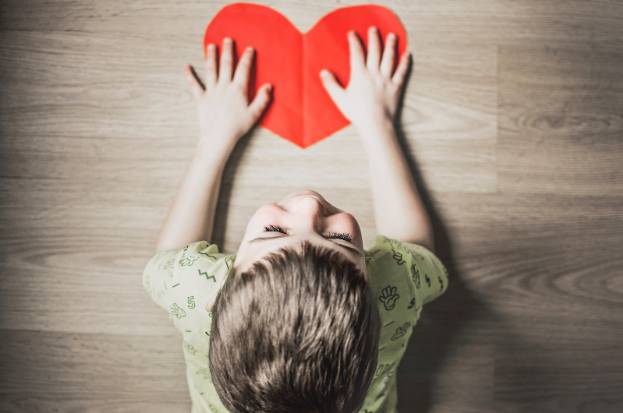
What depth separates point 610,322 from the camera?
2.60 feet

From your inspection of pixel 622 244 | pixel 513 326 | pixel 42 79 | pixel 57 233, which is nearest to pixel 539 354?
pixel 513 326

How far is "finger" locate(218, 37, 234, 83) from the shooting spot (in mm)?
775

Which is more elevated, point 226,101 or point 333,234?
point 226,101

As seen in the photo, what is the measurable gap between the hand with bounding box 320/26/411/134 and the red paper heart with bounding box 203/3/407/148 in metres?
0.01

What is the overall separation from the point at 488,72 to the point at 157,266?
61 centimetres

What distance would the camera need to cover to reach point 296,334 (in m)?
0.47

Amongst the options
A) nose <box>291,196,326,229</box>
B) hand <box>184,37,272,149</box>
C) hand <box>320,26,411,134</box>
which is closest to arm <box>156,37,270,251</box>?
hand <box>184,37,272,149</box>

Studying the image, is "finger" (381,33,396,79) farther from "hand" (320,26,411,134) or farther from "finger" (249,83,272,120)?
"finger" (249,83,272,120)

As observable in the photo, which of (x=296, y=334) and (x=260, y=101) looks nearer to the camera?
(x=296, y=334)

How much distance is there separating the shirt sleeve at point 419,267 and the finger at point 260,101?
0.28 m

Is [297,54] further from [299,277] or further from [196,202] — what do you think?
[299,277]

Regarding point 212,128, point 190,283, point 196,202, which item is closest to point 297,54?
point 212,128

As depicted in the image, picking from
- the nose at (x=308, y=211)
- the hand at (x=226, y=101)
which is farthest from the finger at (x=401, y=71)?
the nose at (x=308, y=211)

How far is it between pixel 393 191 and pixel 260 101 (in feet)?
0.83
